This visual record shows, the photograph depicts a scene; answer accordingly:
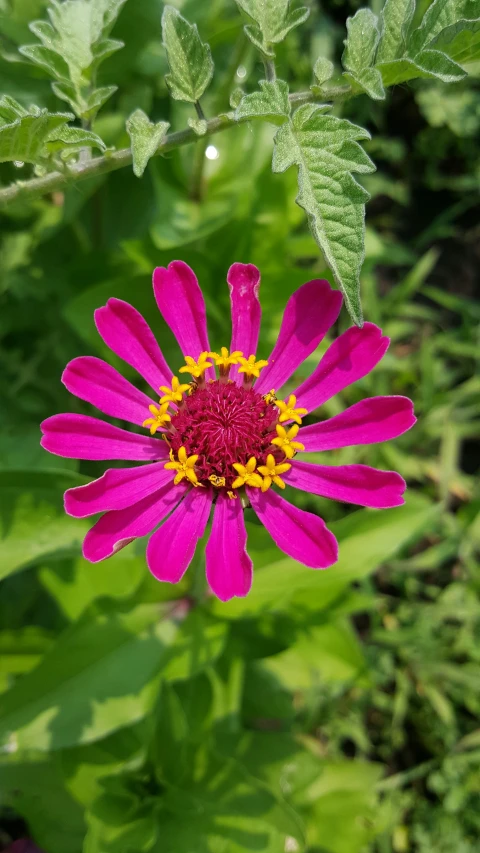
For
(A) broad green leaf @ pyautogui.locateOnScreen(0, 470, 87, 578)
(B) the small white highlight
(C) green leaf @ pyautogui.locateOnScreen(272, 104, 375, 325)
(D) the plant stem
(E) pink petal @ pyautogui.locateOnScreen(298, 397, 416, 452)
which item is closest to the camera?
(C) green leaf @ pyautogui.locateOnScreen(272, 104, 375, 325)

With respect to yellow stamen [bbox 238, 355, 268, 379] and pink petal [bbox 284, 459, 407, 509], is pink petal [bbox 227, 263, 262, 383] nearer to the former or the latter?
yellow stamen [bbox 238, 355, 268, 379]

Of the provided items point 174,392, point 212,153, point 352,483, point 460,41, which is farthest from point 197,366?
point 212,153

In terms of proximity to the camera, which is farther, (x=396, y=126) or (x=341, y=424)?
(x=396, y=126)

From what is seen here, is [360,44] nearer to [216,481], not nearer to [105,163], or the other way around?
[105,163]

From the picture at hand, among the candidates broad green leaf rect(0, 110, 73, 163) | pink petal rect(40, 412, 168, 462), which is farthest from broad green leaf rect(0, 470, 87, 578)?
broad green leaf rect(0, 110, 73, 163)

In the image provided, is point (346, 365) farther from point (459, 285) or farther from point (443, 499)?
point (459, 285)

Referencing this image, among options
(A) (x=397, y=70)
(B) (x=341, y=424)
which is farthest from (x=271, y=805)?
(A) (x=397, y=70)
